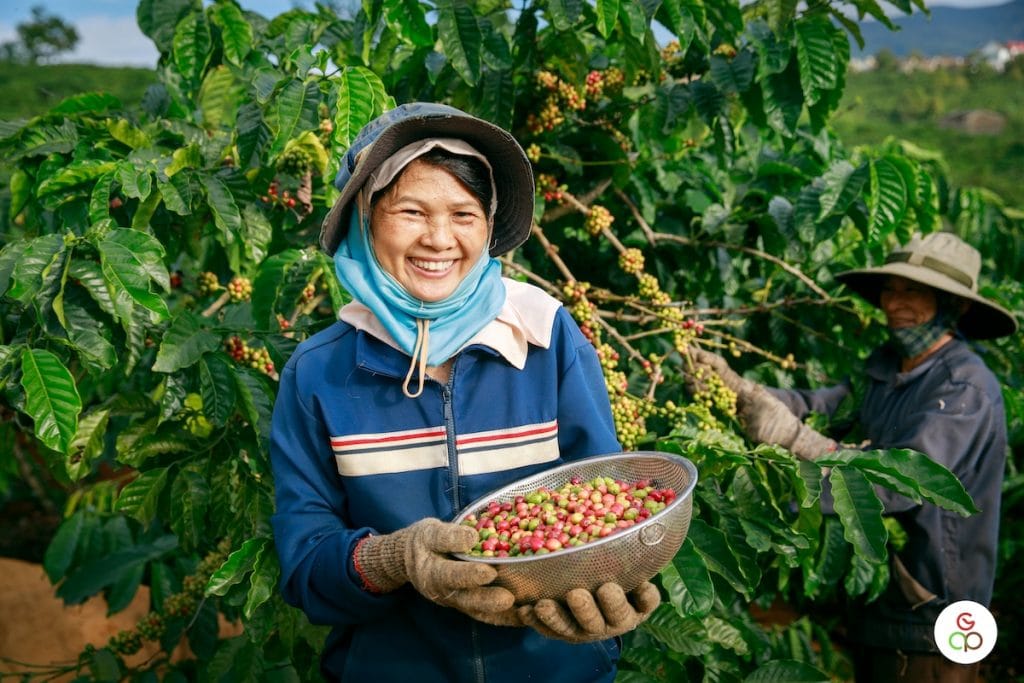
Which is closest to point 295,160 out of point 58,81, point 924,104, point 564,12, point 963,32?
point 564,12

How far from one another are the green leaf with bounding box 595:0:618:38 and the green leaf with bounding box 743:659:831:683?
151 cm

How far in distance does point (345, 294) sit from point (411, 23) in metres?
0.67

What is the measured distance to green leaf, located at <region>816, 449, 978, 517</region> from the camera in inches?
63.1

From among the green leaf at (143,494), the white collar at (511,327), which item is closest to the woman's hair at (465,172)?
the white collar at (511,327)

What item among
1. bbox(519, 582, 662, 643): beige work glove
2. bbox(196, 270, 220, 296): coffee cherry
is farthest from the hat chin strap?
bbox(196, 270, 220, 296): coffee cherry

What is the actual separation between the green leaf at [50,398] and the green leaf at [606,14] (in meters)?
1.34

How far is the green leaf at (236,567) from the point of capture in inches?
62.2

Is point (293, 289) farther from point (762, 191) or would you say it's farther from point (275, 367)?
point (762, 191)

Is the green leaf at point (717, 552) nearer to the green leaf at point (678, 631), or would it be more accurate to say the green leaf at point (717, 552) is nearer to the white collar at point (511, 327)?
the green leaf at point (678, 631)

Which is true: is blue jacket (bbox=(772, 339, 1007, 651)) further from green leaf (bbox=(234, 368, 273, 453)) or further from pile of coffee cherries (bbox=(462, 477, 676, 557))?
green leaf (bbox=(234, 368, 273, 453))

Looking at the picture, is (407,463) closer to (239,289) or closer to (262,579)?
(262,579)

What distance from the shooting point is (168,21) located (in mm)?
2537

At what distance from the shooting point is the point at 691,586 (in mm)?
1644

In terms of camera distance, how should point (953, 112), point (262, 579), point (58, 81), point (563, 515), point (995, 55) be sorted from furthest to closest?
point (995, 55) → point (953, 112) → point (58, 81) → point (262, 579) → point (563, 515)
